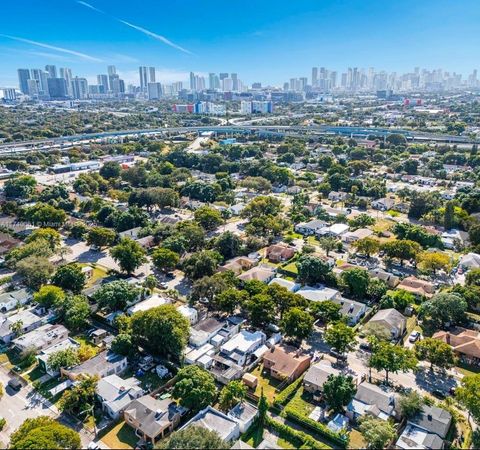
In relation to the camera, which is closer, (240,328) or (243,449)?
(243,449)

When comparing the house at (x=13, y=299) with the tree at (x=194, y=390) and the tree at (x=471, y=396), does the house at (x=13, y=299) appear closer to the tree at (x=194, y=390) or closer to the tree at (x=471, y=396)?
the tree at (x=194, y=390)

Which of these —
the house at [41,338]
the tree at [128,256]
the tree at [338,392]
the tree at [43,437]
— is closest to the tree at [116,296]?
the house at [41,338]

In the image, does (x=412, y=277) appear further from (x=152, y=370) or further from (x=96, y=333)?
(x=96, y=333)

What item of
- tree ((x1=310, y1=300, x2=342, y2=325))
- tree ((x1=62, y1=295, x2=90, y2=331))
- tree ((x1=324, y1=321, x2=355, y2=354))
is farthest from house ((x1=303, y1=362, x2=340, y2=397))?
tree ((x1=62, y1=295, x2=90, y2=331))

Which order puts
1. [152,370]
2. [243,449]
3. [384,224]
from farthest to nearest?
[384,224], [152,370], [243,449]

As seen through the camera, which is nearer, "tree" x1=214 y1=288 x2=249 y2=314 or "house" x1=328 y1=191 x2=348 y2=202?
"tree" x1=214 y1=288 x2=249 y2=314

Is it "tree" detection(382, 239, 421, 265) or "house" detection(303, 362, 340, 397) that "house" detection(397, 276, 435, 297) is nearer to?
"tree" detection(382, 239, 421, 265)

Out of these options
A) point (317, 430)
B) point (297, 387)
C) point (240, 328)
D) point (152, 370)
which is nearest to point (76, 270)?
point (152, 370)

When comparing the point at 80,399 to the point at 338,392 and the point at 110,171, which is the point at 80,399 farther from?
the point at 110,171
